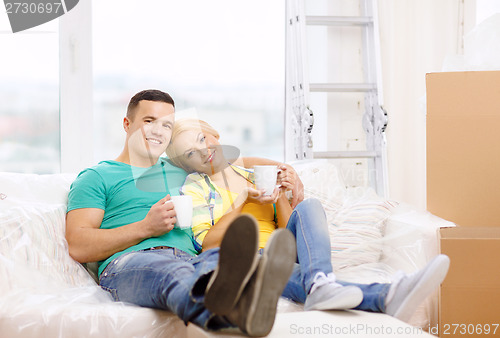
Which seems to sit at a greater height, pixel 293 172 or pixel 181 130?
pixel 181 130

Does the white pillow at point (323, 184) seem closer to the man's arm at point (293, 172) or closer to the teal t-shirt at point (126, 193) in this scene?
the man's arm at point (293, 172)

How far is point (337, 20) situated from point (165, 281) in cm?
194

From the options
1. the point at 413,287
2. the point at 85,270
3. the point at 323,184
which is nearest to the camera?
the point at 413,287

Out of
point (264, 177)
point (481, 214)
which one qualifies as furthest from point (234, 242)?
point (481, 214)

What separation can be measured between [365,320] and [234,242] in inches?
14.6

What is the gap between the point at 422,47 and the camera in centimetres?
289

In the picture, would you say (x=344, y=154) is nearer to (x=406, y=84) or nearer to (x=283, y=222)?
(x=406, y=84)

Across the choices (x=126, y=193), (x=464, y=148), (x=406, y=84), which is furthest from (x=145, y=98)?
(x=406, y=84)

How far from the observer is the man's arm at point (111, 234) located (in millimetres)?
1511

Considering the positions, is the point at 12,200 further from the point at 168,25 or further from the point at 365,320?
the point at 168,25

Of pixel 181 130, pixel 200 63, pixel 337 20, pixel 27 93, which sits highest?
pixel 337 20

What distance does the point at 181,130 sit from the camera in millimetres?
1775

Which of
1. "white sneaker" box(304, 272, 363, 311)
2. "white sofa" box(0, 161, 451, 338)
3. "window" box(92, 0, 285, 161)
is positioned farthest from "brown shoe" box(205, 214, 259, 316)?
"window" box(92, 0, 285, 161)

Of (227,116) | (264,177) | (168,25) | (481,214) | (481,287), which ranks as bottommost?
(481,287)
